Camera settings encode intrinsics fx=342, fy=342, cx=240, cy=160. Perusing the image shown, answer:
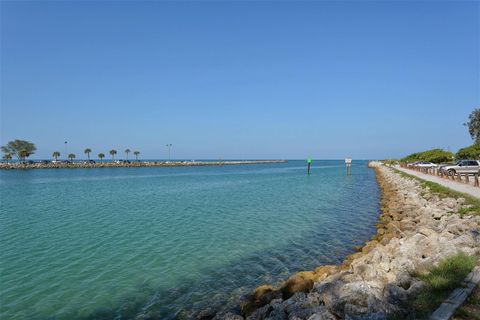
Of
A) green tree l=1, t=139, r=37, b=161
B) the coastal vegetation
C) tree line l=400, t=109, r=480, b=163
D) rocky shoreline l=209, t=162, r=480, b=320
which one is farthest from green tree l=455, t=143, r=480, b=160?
green tree l=1, t=139, r=37, b=161

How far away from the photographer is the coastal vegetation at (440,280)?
607 centimetres

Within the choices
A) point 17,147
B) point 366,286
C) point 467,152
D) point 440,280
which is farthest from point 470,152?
point 17,147

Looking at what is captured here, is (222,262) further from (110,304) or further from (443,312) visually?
(443,312)

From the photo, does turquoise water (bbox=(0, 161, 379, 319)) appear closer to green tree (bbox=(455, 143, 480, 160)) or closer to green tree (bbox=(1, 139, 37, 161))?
green tree (bbox=(455, 143, 480, 160))

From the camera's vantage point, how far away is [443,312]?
5414mm

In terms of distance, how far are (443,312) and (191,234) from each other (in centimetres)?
1348

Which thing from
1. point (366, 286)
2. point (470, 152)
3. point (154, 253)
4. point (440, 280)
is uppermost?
point (470, 152)

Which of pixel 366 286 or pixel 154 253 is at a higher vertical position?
pixel 366 286

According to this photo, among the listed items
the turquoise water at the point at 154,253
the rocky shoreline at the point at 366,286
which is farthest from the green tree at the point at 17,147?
the rocky shoreline at the point at 366,286

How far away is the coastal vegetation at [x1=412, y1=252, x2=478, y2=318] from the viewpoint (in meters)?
6.07

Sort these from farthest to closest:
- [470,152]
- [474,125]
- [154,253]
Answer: [474,125], [470,152], [154,253]

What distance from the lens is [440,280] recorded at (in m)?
6.89

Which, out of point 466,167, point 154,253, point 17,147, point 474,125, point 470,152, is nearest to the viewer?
point 154,253

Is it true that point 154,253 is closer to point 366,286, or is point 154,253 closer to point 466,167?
point 366,286
